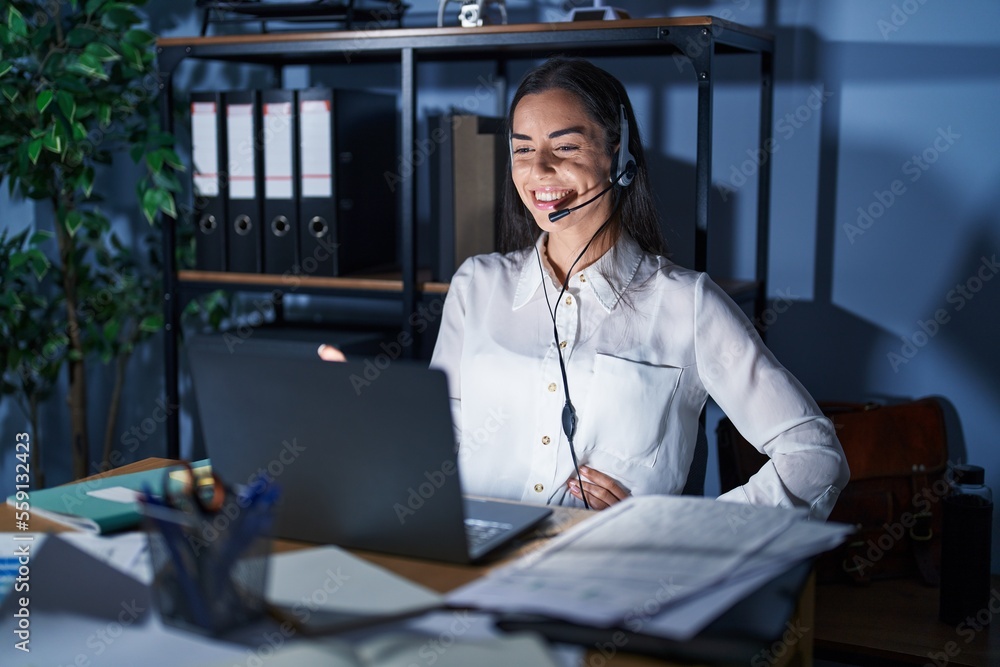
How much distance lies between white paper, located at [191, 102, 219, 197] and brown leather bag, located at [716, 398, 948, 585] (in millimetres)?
1333

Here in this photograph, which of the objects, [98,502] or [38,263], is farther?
[38,263]

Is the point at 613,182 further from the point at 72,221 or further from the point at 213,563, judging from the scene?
the point at 72,221

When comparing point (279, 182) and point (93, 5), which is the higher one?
point (93, 5)

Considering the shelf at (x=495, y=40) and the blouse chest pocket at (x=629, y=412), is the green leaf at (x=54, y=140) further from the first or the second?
the blouse chest pocket at (x=629, y=412)

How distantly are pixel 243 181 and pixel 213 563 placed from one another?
1466 mm

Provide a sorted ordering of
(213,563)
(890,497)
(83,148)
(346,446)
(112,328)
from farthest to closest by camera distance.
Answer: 1. (112,328)
2. (83,148)
3. (890,497)
4. (346,446)
5. (213,563)

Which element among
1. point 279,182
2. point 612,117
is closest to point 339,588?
point 612,117

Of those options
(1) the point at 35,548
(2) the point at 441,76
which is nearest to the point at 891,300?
(2) the point at 441,76

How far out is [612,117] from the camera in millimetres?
1607

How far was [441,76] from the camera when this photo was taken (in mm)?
2361

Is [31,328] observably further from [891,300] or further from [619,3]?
[891,300]

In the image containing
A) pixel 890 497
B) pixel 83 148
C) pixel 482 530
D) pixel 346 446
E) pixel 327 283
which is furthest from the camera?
pixel 83 148

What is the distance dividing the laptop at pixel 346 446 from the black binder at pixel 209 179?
1.24 metres

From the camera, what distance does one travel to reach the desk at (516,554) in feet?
2.57
